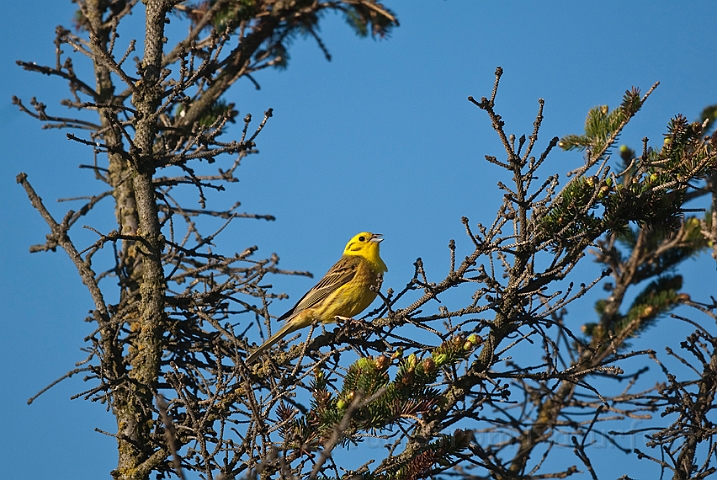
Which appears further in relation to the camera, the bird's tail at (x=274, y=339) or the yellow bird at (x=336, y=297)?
the yellow bird at (x=336, y=297)

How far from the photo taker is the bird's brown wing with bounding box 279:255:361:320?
6.98m

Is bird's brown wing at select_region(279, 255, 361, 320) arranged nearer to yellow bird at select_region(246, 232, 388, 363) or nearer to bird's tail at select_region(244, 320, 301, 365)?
yellow bird at select_region(246, 232, 388, 363)

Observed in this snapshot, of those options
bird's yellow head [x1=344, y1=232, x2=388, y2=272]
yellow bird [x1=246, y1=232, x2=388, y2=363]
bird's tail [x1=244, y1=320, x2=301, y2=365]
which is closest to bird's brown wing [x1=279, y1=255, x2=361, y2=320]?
yellow bird [x1=246, y1=232, x2=388, y2=363]

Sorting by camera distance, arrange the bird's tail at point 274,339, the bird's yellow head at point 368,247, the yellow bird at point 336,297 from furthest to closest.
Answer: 1. the bird's yellow head at point 368,247
2. the yellow bird at point 336,297
3. the bird's tail at point 274,339

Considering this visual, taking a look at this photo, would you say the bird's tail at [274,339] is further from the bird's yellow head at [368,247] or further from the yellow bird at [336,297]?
the bird's yellow head at [368,247]

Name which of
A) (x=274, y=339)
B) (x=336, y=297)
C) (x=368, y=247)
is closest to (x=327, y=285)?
(x=336, y=297)

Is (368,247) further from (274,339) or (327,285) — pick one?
(274,339)

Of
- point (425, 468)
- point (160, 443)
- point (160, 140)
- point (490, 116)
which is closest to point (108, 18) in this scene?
point (160, 140)

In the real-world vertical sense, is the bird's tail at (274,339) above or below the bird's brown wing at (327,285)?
below

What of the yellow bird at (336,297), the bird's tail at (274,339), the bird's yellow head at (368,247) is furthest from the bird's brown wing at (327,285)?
the bird's yellow head at (368,247)

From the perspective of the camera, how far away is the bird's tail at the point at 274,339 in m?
5.98

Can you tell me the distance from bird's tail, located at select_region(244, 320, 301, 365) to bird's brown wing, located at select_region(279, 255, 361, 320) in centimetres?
14

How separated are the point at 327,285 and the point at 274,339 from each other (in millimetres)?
968

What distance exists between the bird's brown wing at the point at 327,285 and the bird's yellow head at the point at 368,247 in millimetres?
379
